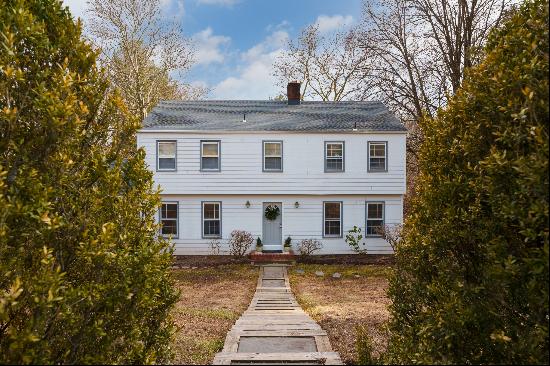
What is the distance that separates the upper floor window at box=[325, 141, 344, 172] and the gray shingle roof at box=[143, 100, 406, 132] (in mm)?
728

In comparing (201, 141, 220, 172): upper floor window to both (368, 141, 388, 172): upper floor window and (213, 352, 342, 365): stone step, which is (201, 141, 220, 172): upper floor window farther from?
(213, 352, 342, 365): stone step

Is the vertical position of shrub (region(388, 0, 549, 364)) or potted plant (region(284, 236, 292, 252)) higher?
shrub (region(388, 0, 549, 364))

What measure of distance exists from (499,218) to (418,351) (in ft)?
5.82

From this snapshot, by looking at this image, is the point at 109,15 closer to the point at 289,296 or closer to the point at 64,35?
the point at 289,296

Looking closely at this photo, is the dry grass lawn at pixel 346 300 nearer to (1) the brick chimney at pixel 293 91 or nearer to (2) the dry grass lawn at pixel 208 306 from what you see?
(2) the dry grass lawn at pixel 208 306

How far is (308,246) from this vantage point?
2012 cm

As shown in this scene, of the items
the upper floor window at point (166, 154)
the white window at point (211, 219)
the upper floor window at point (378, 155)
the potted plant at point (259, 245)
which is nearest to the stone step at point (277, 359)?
the potted plant at point (259, 245)

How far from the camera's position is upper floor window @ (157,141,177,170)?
20438 millimetres

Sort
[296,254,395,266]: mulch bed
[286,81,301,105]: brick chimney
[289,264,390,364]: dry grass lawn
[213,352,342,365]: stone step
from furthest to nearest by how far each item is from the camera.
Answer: [286,81,301,105]: brick chimney < [296,254,395,266]: mulch bed < [289,264,390,364]: dry grass lawn < [213,352,342,365]: stone step

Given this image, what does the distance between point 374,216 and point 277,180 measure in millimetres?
5042

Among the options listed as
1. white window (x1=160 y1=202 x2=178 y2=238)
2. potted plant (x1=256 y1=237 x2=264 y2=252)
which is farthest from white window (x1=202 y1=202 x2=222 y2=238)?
potted plant (x1=256 y1=237 x2=264 y2=252)

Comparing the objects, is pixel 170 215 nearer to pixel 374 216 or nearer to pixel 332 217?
pixel 332 217

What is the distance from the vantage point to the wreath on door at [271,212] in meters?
20.6

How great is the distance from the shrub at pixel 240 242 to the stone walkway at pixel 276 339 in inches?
328
